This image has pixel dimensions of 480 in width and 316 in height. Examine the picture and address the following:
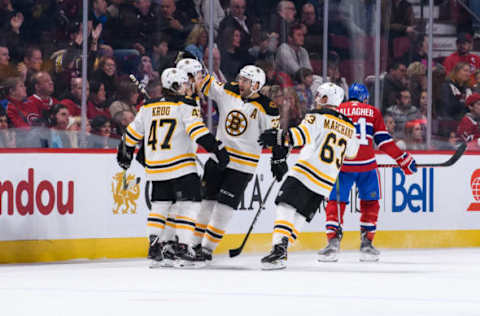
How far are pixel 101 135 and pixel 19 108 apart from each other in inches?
26.2

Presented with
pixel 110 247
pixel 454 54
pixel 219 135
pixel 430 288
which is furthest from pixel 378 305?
pixel 454 54

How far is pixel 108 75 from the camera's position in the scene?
26.3ft

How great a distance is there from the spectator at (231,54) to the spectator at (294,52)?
38 cm

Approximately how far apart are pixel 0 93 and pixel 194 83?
1.84 m

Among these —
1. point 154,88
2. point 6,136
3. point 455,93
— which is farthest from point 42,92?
point 455,93

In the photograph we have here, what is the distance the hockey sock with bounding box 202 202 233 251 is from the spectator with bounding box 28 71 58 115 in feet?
6.22

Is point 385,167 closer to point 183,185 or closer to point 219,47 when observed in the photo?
point 219,47

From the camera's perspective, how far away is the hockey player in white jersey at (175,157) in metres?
6.19

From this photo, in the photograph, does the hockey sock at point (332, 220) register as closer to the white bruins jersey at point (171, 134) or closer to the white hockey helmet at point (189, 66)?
the white bruins jersey at point (171, 134)

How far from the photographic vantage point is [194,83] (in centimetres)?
650

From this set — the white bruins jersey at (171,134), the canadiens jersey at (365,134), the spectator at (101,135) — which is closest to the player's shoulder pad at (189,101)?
the white bruins jersey at (171,134)

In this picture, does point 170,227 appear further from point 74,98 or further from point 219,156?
point 74,98

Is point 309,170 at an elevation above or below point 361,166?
above

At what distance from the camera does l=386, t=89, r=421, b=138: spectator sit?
9289 millimetres
